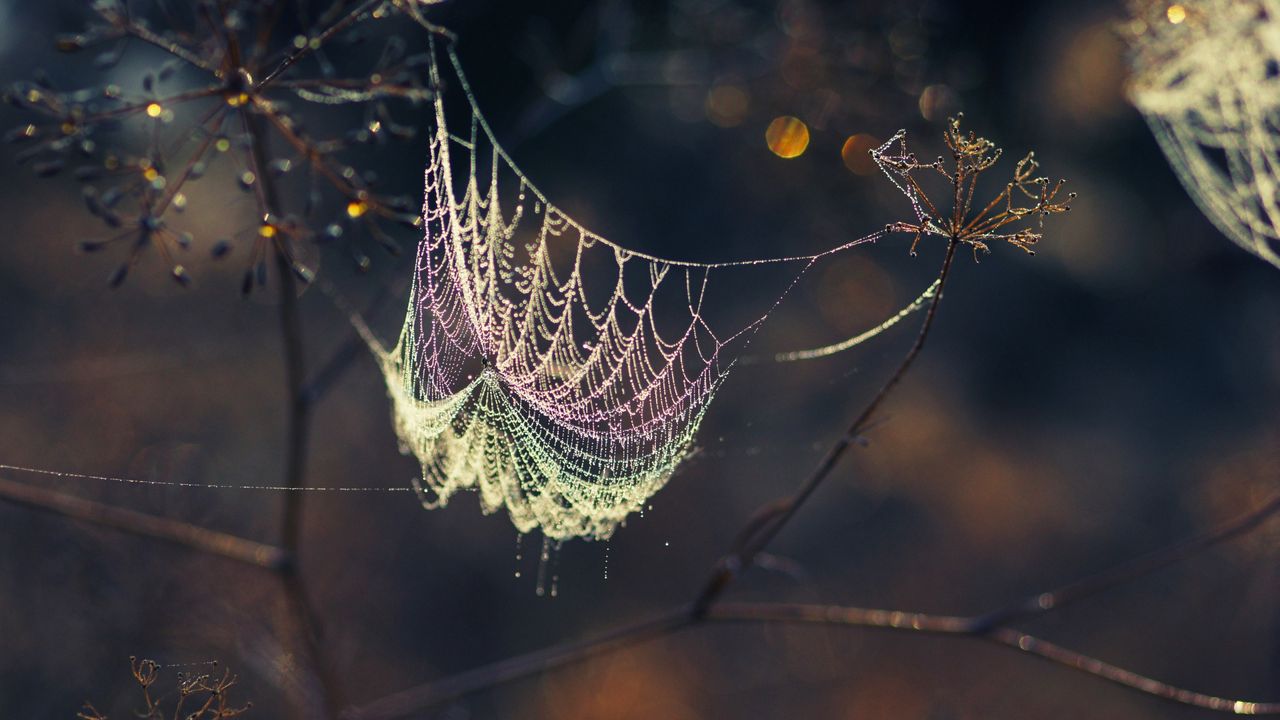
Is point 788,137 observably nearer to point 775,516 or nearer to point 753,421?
point 753,421

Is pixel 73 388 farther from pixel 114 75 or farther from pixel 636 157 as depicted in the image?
pixel 636 157

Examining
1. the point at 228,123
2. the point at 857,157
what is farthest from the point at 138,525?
the point at 857,157

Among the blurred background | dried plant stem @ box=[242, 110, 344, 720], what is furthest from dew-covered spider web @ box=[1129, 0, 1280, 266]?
dried plant stem @ box=[242, 110, 344, 720]

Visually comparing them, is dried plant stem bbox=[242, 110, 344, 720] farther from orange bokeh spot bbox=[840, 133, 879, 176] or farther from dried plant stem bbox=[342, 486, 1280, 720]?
orange bokeh spot bbox=[840, 133, 879, 176]


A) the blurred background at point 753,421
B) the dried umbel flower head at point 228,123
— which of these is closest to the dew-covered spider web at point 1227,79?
the blurred background at point 753,421

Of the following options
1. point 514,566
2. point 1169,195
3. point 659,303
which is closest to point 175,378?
point 514,566

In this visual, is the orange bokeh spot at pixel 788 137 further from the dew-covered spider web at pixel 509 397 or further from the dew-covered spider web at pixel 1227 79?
the dew-covered spider web at pixel 509 397
